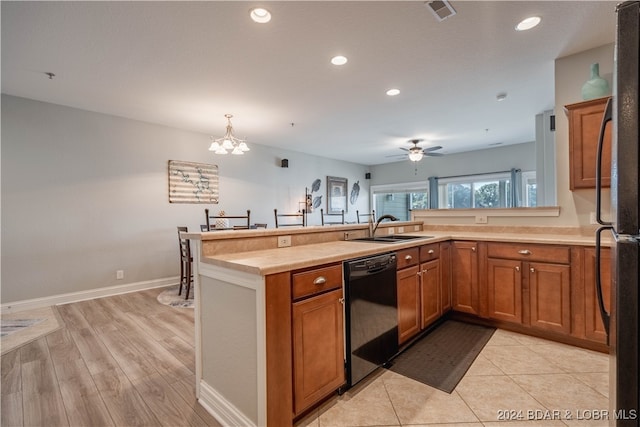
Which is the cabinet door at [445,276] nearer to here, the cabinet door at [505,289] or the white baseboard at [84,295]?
the cabinet door at [505,289]

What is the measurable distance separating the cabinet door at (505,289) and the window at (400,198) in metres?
5.33

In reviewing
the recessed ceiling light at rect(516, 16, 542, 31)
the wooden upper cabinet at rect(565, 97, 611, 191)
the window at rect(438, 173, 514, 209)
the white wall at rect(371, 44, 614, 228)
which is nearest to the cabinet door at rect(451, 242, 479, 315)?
the white wall at rect(371, 44, 614, 228)

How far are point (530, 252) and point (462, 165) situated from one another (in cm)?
524

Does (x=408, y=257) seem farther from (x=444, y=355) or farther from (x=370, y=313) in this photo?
(x=444, y=355)

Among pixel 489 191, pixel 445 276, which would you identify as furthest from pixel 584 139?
pixel 489 191

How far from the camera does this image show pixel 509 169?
654cm

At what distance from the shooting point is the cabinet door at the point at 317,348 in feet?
4.87

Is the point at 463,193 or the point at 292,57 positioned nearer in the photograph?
the point at 292,57

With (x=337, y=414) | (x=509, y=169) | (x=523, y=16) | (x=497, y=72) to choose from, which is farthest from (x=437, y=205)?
(x=337, y=414)

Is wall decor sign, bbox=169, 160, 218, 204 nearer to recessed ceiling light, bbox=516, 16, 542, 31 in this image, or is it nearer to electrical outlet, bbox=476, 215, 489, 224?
electrical outlet, bbox=476, 215, 489, 224

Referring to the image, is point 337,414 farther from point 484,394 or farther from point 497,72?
point 497,72

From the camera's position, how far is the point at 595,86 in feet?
8.08

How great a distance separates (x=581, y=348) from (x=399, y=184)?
6.37 metres

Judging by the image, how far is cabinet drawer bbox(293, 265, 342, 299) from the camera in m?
1.49
